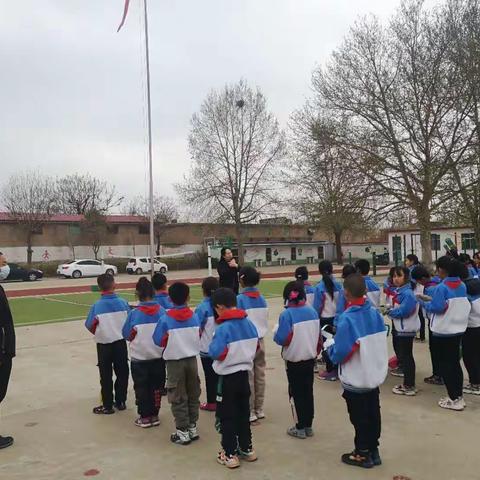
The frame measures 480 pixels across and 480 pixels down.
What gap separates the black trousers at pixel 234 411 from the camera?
4262 millimetres

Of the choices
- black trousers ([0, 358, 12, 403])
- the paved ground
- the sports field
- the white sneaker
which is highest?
black trousers ([0, 358, 12, 403])

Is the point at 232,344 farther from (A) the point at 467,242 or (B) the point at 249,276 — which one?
(A) the point at 467,242

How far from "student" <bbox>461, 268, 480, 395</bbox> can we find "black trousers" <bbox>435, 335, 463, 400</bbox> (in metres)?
0.59

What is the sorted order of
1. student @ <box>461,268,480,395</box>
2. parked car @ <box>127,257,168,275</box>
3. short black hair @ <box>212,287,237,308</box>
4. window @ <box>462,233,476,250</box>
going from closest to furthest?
short black hair @ <box>212,287,237,308</box> < student @ <box>461,268,480,395</box> < parked car @ <box>127,257,168,275</box> < window @ <box>462,233,476,250</box>

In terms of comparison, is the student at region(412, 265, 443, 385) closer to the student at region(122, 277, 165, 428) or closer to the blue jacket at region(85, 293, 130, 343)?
the student at region(122, 277, 165, 428)

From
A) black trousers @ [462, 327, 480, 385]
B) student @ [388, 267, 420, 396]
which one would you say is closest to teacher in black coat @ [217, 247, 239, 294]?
student @ [388, 267, 420, 396]

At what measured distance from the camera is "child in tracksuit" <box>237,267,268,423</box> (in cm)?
547

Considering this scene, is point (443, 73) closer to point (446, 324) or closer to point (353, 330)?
point (446, 324)

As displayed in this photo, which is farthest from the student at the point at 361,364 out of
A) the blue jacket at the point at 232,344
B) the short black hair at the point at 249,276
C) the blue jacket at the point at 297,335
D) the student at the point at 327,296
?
the student at the point at 327,296

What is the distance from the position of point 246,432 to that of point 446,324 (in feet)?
8.80

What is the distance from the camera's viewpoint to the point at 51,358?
9.12 m

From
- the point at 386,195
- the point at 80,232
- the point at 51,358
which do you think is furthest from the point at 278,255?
the point at 51,358

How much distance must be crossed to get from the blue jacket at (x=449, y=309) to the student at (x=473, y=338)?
410 millimetres

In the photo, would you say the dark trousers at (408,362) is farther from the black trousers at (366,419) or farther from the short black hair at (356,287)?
the short black hair at (356,287)
